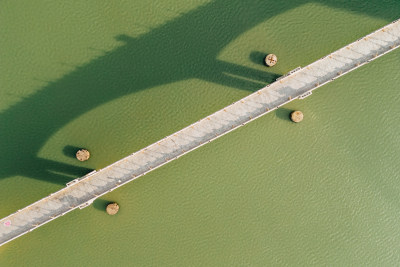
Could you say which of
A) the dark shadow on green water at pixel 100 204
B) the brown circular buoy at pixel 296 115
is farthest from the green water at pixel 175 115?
the brown circular buoy at pixel 296 115

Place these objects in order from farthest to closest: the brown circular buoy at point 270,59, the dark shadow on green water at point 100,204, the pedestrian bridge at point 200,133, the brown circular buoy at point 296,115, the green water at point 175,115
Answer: the dark shadow on green water at point 100,204 < the green water at point 175,115 < the brown circular buoy at point 296,115 < the brown circular buoy at point 270,59 < the pedestrian bridge at point 200,133

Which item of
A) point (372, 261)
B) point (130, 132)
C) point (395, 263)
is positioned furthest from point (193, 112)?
point (395, 263)

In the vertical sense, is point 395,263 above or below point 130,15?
below

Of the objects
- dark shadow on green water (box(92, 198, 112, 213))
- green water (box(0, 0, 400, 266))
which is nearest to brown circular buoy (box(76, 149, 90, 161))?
green water (box(0, 0, 400, 266))

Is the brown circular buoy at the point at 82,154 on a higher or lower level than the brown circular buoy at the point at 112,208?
higher

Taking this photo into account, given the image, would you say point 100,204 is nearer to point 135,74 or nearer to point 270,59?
point 135,74

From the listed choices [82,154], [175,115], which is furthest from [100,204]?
[175,115]

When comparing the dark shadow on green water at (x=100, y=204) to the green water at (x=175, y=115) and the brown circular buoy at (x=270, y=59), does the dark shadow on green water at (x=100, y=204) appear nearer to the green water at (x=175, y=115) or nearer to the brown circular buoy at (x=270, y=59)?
the green water at (x=175, y=115)

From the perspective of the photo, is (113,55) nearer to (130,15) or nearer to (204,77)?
(130,15)
